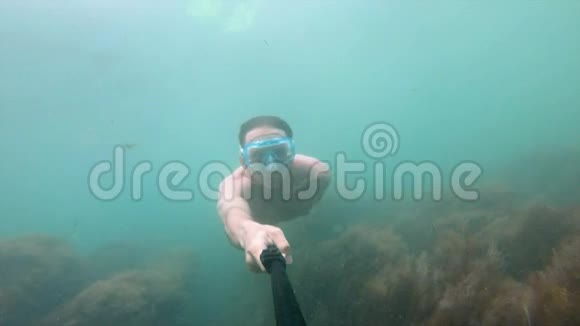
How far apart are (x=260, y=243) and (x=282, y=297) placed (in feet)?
2.14

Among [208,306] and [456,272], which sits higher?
[456,272]

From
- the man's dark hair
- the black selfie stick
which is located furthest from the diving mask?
the black selfie stick

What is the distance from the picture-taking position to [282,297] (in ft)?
4.68

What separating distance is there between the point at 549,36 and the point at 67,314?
277 feet

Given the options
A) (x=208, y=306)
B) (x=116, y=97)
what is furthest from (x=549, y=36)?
(x=208, y=306)

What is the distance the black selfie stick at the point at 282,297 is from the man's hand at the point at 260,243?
154mm

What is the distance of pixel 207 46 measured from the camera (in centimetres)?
2892

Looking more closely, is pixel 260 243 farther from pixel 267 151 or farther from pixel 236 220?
pixel 267 151

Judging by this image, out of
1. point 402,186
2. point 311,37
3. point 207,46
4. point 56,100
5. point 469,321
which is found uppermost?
point 311,37

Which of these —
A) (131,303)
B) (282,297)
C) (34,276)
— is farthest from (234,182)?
(34,276)

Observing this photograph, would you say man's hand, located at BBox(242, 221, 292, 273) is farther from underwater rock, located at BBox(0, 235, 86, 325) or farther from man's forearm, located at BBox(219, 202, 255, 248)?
underwater rock, located at BBox(0, 235, 86, 325)

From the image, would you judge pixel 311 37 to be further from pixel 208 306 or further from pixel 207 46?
pixel 208 306

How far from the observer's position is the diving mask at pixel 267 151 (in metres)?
4.29

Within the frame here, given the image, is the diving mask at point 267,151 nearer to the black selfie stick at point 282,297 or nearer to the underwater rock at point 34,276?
the black selfie stick at point 282,297
